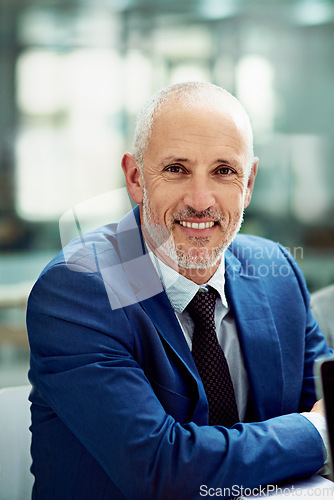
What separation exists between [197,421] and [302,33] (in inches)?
126

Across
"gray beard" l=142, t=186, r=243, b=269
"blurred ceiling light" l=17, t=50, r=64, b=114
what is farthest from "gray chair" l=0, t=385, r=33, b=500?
"blurred ceiling light" l=17, t=50, r=64, b=114

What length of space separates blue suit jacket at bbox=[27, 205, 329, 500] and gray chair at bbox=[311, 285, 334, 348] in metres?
0.47

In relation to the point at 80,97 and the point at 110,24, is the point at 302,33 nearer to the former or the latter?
the point at 110,24

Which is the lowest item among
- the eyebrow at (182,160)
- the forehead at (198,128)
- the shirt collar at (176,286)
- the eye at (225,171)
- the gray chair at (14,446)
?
the gray chair at (14,446)

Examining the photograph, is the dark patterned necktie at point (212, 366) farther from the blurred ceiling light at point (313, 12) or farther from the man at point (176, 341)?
the blurred ceiling light at point (313, 12)

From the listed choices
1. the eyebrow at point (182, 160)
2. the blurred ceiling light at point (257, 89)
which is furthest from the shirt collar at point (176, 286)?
the blurred ceiling light at point (257, 89)

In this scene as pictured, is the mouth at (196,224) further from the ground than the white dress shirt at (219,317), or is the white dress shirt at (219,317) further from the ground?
the mouth at (196,224)

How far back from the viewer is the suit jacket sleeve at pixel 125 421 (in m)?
1.15

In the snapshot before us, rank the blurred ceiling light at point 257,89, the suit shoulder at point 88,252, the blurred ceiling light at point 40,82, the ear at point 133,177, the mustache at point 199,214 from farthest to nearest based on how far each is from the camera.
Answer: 1. the blurred ceiling light at point 257,89
2. the blurred ceiling light at point 40,82
3. the ear at point 133,177
4. the mustache at point 199,214
5. the suit shoulder at point 88,252

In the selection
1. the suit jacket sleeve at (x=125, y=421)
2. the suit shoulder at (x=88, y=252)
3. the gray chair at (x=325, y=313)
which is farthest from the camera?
the gray chair at (x=325, y=313)

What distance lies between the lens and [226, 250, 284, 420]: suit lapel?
149 centimetres

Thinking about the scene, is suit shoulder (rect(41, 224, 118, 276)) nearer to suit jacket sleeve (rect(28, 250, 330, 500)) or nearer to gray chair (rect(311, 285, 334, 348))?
suit jacket sleeve (rect(28, 250, 330, 500))

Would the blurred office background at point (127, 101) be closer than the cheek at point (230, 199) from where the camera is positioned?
No

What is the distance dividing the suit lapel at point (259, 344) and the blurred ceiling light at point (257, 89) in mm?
2428
